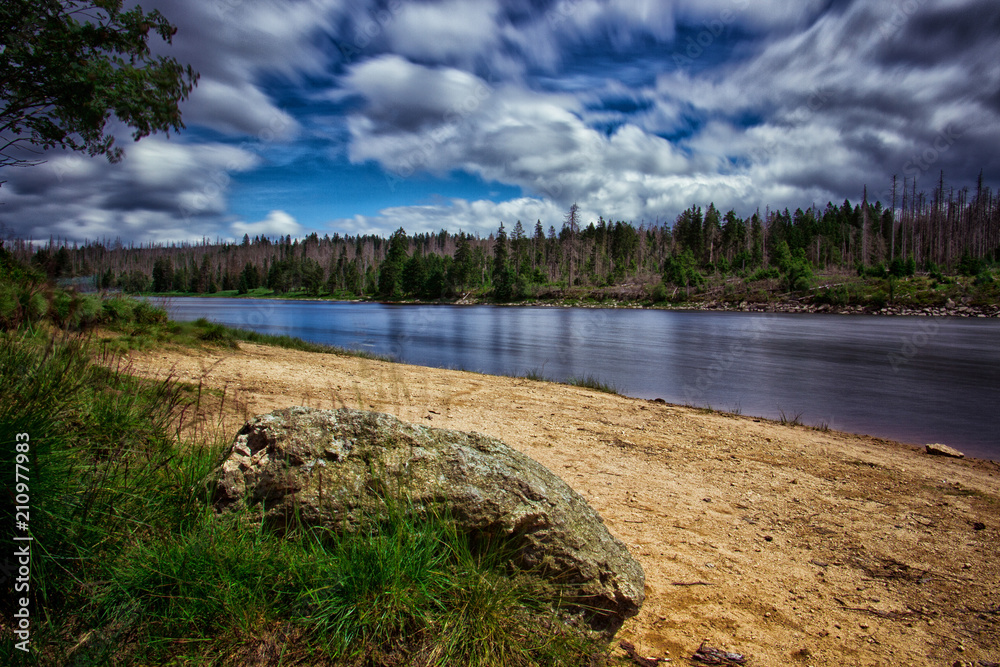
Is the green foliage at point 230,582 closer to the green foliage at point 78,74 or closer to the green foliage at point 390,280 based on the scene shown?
the green foliage at point 78,74

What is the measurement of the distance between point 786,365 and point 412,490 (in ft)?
81.9

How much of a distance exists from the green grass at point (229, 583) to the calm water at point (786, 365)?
43.6ft

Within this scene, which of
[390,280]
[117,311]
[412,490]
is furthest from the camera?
Answer: [390,280]

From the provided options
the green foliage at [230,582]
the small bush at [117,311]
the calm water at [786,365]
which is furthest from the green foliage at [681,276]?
the green foliage at [230,582]

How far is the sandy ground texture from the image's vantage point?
3.43m

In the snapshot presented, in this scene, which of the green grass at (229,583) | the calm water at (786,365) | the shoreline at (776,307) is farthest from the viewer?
the shoreline at (776,307)

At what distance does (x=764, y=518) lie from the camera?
5.53 meters

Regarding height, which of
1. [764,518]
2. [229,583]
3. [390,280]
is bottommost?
[764,518]

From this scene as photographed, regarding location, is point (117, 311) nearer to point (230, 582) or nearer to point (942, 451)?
point (230, 582)

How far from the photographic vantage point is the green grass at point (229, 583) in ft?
6.82

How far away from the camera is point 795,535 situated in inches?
203

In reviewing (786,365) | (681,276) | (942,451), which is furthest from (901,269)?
(942,451)

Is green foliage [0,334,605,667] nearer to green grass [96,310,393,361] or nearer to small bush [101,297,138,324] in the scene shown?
green grass [96,310,393,361]

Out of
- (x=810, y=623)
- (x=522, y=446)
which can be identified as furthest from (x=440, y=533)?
(x=522, y=446)
